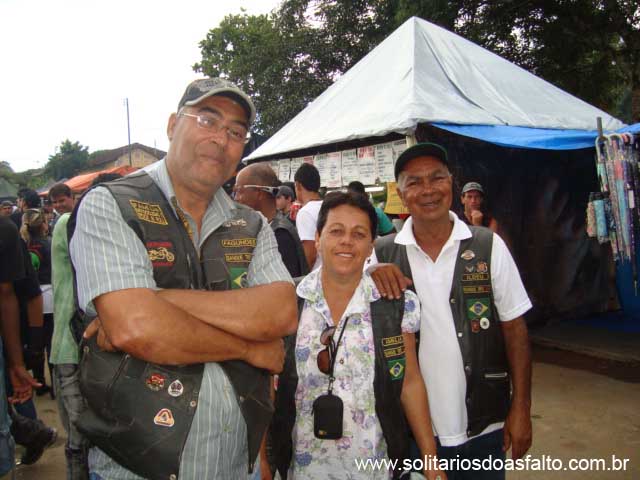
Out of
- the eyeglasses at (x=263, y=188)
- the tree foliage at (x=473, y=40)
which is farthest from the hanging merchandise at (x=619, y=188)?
the tree foliage at (x=473, y=40)

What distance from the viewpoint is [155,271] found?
5.00 ft

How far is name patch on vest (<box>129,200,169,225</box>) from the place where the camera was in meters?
1.52

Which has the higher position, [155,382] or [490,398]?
[155,382]

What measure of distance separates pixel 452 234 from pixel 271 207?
183cm

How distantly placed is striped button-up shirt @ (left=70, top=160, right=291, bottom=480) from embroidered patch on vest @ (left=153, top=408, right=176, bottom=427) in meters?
0.07

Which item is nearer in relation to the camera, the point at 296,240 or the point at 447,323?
the point at 447,323

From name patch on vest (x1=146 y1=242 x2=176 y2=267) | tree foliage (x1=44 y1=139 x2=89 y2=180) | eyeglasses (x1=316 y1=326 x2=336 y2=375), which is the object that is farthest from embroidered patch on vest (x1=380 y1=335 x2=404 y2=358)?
tree foliage (x1=44 y1=139 x2=89 y2=180)

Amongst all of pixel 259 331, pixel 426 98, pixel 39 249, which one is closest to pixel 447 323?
pixel 259 331

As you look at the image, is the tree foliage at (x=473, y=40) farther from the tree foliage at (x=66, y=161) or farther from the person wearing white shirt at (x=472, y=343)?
the tree foliage at (x=66, y=161)

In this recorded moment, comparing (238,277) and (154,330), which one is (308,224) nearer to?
(238,277)

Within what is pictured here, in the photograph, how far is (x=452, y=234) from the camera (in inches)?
91.7

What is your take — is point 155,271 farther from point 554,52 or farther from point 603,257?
point 554,52

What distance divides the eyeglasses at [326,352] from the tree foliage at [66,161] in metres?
49.5

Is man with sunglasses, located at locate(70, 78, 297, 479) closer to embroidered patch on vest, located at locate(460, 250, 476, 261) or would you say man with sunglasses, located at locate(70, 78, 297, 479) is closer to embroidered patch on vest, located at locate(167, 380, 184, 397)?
embroidered patch on vest, located at locate(167, 380, 184, 397)
